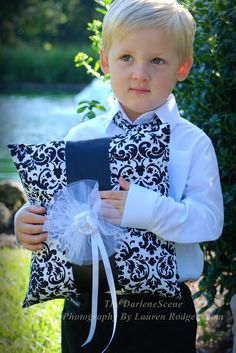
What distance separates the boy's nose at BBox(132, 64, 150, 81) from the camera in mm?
2088

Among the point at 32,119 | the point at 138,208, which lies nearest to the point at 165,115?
the point at 138,208

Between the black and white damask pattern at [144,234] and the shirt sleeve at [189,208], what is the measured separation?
4cm

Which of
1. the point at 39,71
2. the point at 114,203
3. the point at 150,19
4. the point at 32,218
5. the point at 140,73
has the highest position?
the point at 150,19

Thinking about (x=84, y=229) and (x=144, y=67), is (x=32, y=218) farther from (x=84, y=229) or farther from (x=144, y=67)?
(x=144, y=67)

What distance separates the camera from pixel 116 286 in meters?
1.99

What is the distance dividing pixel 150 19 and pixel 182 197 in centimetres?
59

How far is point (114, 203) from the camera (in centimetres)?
200

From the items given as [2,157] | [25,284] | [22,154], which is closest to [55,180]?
[22,154]

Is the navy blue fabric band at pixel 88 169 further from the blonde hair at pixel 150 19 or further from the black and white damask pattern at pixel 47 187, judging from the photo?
the blonde hair at pixel 150 19

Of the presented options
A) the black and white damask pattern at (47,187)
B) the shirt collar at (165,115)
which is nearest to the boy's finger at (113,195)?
the black and white damask pattern at (47,187)

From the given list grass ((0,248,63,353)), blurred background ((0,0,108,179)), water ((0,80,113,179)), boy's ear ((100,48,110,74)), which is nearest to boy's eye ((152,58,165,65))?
boy's ear ((100,48,110,74))

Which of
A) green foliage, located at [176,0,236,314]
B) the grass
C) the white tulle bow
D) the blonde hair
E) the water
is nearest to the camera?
the white tulle bow

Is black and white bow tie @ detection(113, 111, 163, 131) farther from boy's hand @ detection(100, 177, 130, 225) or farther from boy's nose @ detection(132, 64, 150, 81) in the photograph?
boy's hand @ detection(100, 177, 130, 225)

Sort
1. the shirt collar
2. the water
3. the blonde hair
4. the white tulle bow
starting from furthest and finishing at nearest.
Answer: the water
the shirt collar
the blonde hair
the white tulle bow
